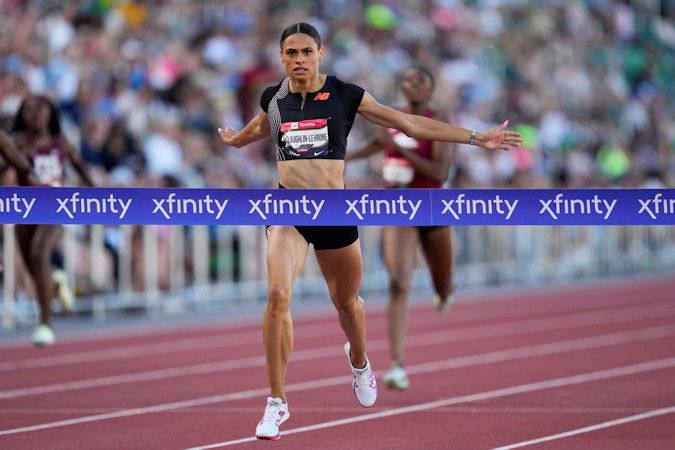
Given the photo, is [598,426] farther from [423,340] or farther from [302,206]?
[423,340]

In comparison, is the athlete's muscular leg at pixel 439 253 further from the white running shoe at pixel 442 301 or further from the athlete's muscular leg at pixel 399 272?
the white running shoe at pixel 442 301

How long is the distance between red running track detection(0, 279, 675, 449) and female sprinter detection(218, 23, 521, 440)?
91 cm

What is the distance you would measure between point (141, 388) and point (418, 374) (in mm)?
2459

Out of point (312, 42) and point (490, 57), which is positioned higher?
point (490, 57)

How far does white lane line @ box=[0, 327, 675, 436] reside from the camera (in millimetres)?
9711

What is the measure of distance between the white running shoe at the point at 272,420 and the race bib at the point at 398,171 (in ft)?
12.0

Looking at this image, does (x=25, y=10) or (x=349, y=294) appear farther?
(x=25, y=10)

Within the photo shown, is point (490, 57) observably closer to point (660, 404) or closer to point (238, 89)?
point (238, 89)

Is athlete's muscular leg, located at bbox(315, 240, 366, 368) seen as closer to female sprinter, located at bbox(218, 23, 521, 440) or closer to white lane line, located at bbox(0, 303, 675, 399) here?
female sprinter, located at bbox(218, 23, 521, 440)

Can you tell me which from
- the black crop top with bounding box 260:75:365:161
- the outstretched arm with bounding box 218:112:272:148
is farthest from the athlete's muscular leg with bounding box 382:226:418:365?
the black crop top with bounding box 260:75:365:161

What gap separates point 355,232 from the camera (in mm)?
8227

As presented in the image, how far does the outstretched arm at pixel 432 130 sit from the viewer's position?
305 inches

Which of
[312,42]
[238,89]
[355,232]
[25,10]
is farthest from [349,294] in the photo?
[238,89]

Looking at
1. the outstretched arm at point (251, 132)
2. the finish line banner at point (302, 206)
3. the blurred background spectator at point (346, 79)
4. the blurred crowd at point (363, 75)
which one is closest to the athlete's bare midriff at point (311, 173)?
the finish line banner at point (302, 206)
